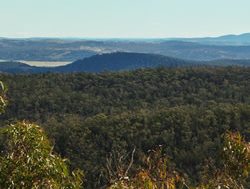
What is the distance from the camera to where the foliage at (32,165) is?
13.5 metres

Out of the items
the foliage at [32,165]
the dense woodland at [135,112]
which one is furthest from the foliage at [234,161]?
the dense woodland at [135,112]

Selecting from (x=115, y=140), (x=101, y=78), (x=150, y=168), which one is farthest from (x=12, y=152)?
(x=101, y=78)

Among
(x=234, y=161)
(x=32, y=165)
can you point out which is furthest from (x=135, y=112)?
(x=32, y=165)

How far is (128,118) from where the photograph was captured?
10888cm

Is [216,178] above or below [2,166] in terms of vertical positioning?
below

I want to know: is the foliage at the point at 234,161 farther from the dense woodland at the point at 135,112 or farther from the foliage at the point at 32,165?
the dense woodland at the point at 135,112

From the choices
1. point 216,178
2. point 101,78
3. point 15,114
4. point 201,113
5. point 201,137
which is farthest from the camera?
point 101,78

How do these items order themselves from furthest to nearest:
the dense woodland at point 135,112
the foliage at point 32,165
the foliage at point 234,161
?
the dense woodland at point 135,112 → the foliage at point 234,161 → the foliage at point 32,165

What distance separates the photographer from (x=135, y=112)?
11525cm

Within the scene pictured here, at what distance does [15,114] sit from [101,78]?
123ft

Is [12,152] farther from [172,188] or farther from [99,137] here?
[99,137]

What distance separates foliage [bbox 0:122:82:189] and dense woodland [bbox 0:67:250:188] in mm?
43803

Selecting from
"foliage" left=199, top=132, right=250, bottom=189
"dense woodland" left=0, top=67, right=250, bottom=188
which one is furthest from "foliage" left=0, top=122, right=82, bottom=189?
"dense woodland" left=0, top=67, right=250, bottom=188

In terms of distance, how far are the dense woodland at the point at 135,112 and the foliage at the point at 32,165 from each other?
43.8 metres
